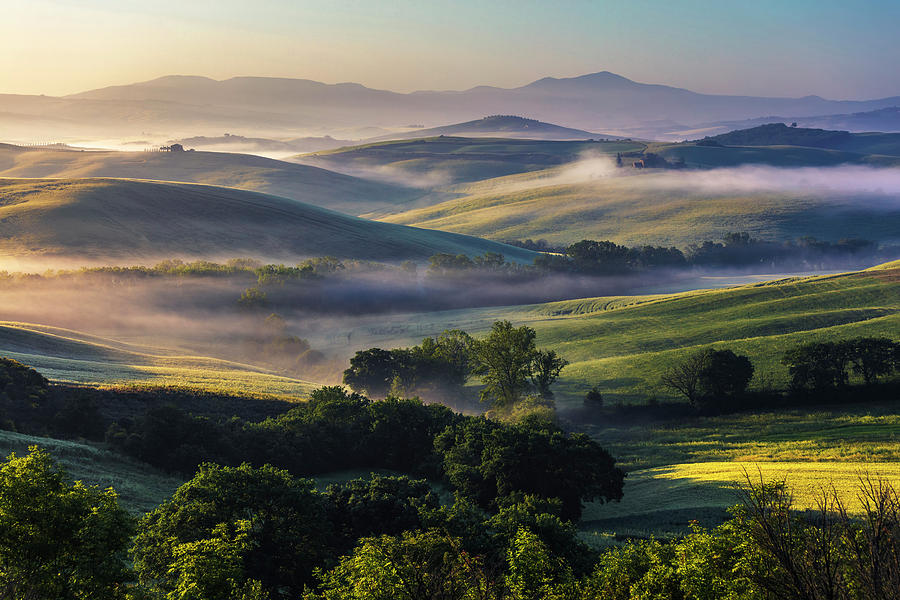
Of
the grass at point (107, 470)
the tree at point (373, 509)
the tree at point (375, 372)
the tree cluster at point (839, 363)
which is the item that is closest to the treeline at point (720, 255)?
the tree at point (375, 372)

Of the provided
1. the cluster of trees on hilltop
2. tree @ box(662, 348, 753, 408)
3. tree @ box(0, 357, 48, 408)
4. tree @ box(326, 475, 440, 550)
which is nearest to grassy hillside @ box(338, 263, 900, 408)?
tree @ box(662, 348, 753, 408)

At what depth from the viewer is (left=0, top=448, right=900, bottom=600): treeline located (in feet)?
49.5

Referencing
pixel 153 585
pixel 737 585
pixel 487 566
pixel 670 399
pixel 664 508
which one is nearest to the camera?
pixel 737 585

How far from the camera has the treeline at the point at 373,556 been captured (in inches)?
594

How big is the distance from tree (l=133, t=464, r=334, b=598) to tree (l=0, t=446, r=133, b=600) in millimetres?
3436

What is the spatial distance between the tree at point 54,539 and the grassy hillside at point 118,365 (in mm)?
39194

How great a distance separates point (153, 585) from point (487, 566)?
11285mm

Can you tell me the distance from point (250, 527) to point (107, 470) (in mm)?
16315

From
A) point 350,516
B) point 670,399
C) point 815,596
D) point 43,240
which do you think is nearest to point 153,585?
point 350,516

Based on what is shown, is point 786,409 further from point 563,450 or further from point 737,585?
point 737,585

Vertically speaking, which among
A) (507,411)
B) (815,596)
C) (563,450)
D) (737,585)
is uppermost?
(815,596)

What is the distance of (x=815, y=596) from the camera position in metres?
13.7

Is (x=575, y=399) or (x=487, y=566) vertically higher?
(x=487, y=566)

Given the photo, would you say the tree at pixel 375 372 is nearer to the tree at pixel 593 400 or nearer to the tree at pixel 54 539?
the tree at pixel 593 400
